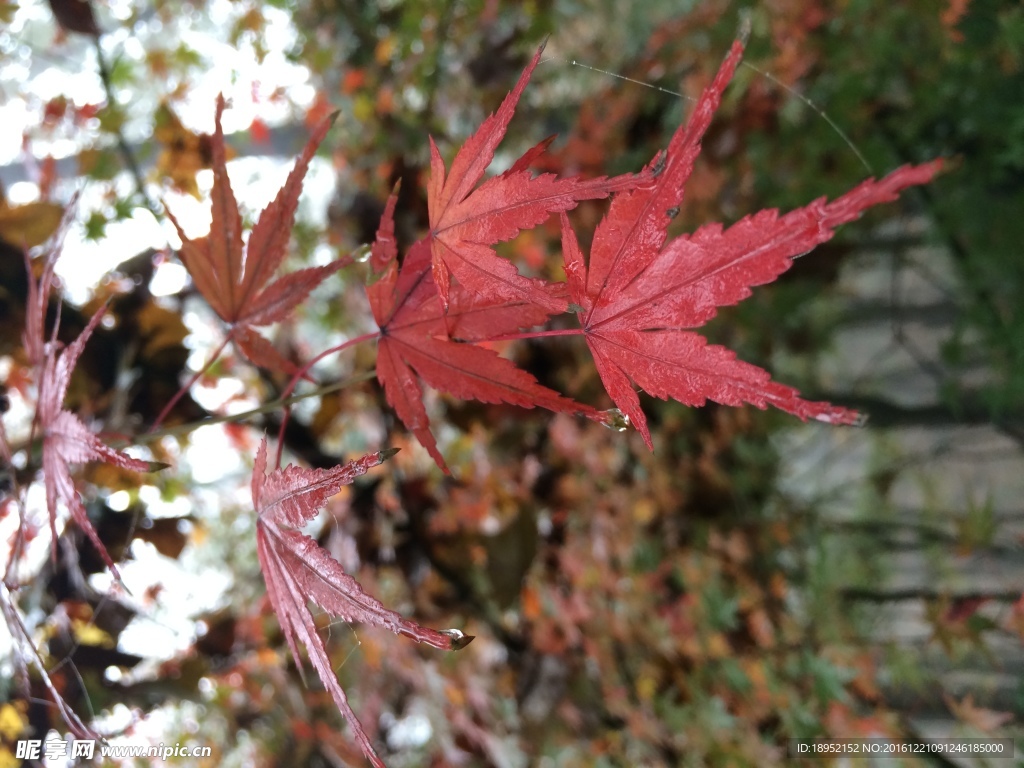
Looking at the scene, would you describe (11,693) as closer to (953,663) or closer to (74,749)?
(74,749)

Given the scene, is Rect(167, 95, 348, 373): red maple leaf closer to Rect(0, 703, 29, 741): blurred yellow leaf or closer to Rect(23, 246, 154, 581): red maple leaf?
Rect(23, 246, 154, 581): red maple leaf

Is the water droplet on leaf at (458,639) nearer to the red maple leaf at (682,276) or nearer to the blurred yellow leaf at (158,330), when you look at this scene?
the red maple leaf at (682,276)

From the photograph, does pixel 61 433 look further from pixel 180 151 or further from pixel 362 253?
pixel 180 151

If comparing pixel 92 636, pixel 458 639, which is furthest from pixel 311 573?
pixel 92 636

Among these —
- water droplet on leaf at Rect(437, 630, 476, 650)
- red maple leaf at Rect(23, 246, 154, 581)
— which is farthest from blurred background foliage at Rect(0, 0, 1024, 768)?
water droplet on leaf at Rect(437, 630, 476, 650)

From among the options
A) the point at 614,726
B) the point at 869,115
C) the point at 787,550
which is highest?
the point at 869,115

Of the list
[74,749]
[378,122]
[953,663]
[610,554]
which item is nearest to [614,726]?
[610,554]
